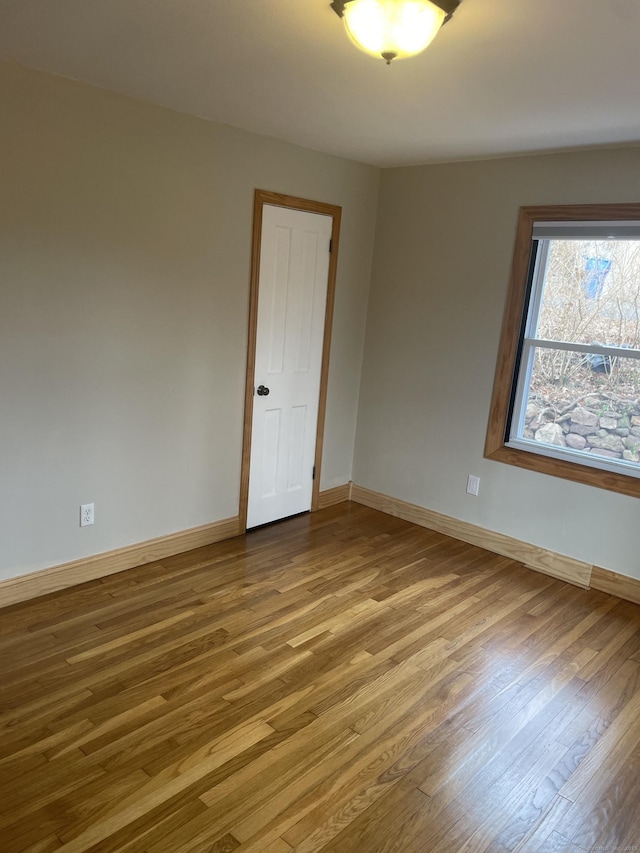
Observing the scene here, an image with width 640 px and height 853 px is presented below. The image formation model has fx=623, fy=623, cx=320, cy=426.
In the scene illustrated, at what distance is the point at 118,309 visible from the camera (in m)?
3.07

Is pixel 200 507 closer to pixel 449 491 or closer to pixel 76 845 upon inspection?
pixel 449 491

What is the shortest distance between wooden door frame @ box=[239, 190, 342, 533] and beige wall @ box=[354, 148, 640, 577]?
414 millimetres

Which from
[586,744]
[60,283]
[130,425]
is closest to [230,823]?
[586,744]

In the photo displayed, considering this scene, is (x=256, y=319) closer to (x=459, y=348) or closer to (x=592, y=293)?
(x=459, y=348)

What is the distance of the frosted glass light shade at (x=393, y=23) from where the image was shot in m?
1.70

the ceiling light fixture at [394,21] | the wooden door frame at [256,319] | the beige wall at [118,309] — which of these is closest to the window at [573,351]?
the wooden door frame at [256,319]

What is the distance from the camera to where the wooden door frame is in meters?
3.60

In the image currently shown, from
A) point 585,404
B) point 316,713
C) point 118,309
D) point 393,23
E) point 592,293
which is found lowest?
point 316,713

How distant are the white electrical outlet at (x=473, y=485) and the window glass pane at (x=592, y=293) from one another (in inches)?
38.6

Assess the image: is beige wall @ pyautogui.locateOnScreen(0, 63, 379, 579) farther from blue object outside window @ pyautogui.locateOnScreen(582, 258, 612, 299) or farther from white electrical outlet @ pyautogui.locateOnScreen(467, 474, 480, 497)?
blue object outside window @ pyautogui.locateOnScreen(582, 258, 612, 299)

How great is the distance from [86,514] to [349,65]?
92.8 inches

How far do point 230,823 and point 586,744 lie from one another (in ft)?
4.39

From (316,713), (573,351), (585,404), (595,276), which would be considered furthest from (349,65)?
(316,713)

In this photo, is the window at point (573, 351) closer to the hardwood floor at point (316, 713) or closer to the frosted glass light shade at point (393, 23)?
the hardwood floor at point (316, 713)
